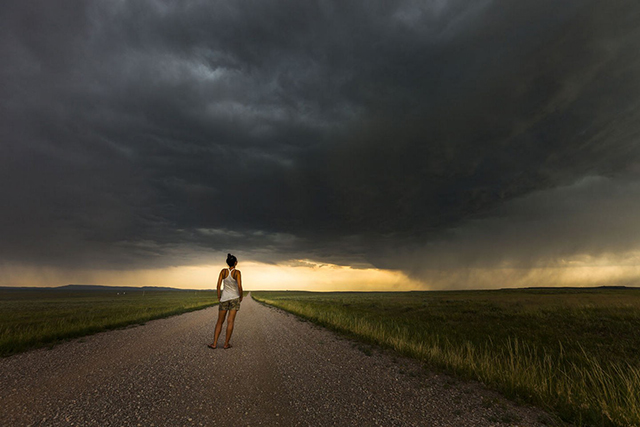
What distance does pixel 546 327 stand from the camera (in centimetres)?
1870

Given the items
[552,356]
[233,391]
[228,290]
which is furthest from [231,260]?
[552,356]

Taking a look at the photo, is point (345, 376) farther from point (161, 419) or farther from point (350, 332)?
point (350, 332)

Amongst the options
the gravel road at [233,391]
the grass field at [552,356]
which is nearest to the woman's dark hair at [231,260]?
the gravel road at [233,391]

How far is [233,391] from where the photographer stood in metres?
5.49

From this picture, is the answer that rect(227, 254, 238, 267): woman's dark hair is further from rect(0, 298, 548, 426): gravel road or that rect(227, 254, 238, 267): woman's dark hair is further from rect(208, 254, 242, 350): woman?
rect(0, 298, 548, 426): gravel road

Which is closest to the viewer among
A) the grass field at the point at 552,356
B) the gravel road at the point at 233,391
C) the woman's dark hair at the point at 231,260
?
the gravel road at the point at 233,391

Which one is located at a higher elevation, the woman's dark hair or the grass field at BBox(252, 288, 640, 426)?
the woman's dark hair

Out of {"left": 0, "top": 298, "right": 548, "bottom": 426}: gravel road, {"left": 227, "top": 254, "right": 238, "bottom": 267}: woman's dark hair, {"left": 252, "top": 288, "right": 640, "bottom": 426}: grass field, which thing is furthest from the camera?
{"left": 227, "top": 254, "right": 238, "bottom": 267}: woman's dark hair

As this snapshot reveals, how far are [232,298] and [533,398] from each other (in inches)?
337

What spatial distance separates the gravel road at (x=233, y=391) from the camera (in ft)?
14.3

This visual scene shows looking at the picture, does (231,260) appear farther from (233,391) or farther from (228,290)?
(233,391)

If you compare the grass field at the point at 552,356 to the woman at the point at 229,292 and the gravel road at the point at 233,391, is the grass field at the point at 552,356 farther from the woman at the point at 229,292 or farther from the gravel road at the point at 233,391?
the woman at the point at 229,292

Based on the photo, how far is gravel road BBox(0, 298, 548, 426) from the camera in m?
4.36

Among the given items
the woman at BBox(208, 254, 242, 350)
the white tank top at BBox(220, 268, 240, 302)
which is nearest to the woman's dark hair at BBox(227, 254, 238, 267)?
the woman at BBox(208, 254, 242, 350)
